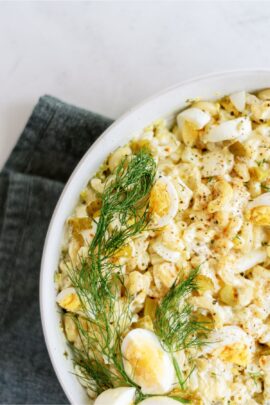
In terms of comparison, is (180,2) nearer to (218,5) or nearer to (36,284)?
(218,5)

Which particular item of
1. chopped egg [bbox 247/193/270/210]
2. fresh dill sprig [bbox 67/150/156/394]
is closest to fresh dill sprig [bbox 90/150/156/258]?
fresh dill sprig [bbox 67/150/156/394]

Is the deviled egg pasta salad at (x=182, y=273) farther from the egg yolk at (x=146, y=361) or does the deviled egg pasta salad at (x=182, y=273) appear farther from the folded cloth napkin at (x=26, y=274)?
the folded cloth napkin at (x=26, y=274)

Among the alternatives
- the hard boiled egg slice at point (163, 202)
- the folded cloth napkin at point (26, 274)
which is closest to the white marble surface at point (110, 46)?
the folded cloth napkin at point (26, 274)

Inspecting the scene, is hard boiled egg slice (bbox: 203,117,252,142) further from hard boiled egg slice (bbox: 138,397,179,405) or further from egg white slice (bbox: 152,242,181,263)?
hard boiled egg slice (bbox: 138,397,179,405)

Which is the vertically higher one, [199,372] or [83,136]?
[83,136]

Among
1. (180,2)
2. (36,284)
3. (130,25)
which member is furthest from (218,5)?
(36,284)

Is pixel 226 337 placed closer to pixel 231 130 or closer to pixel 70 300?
pixel 70 300
